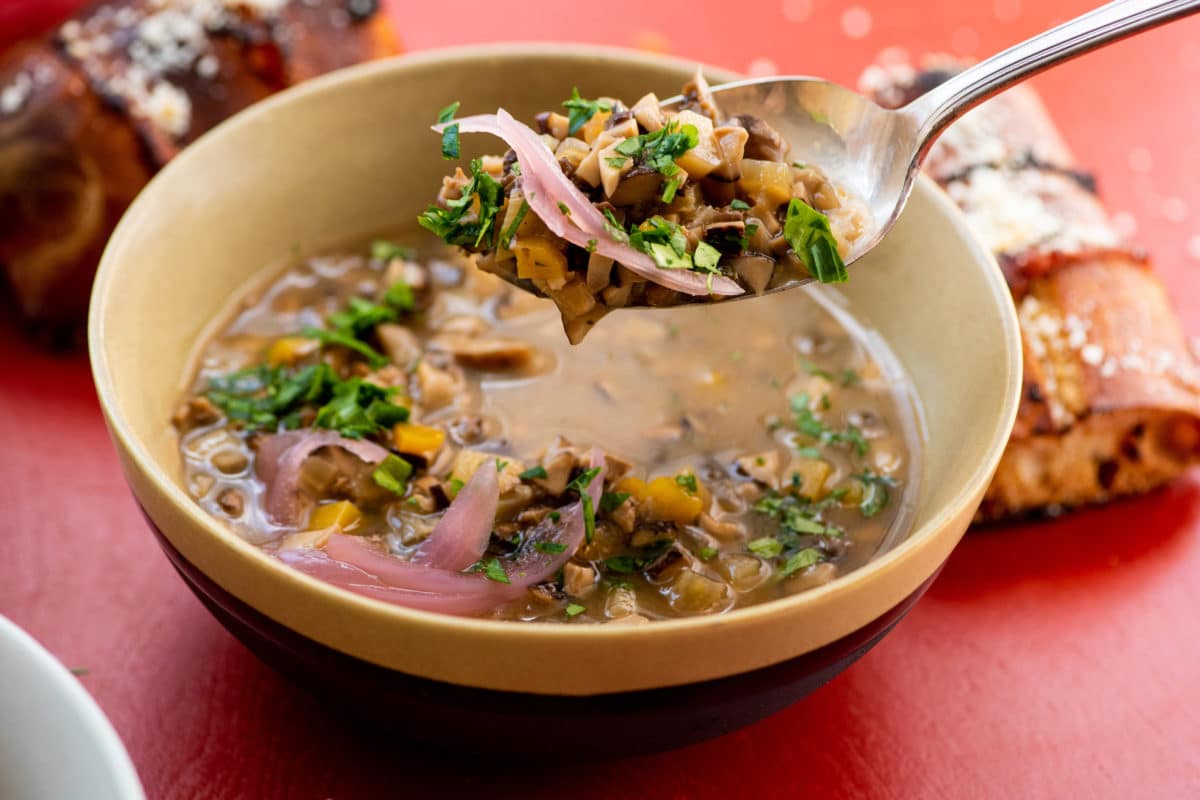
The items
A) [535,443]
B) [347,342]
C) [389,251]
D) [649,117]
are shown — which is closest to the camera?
[649,117]

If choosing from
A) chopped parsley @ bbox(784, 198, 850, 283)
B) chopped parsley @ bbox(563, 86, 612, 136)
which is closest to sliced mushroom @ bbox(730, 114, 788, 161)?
chopped parsley @ bbox(784, 198, 850, 283)

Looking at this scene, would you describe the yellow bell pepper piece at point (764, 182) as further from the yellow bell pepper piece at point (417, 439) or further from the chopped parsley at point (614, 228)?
the yellow bell pepper piece at point (417, 439)

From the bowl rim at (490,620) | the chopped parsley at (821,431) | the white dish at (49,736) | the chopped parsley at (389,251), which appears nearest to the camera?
the white dish at (49,736)

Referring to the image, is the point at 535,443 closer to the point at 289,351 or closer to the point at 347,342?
the point at 347,342

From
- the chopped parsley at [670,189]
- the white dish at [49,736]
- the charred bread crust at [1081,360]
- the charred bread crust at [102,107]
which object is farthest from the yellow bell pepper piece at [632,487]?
the charred bread crust at [102,107]

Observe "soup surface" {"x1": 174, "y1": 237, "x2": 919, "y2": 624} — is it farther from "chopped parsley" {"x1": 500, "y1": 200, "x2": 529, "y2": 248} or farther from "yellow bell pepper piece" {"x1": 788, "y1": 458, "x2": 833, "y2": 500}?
"chopped parsley" {"x1": 500, "y1": 200, "x2": 529, "y2": 248}

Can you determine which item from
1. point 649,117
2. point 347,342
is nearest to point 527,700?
point 649,117

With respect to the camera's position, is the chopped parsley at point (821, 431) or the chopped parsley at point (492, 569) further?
the chopped parsley at point (821, 431)
